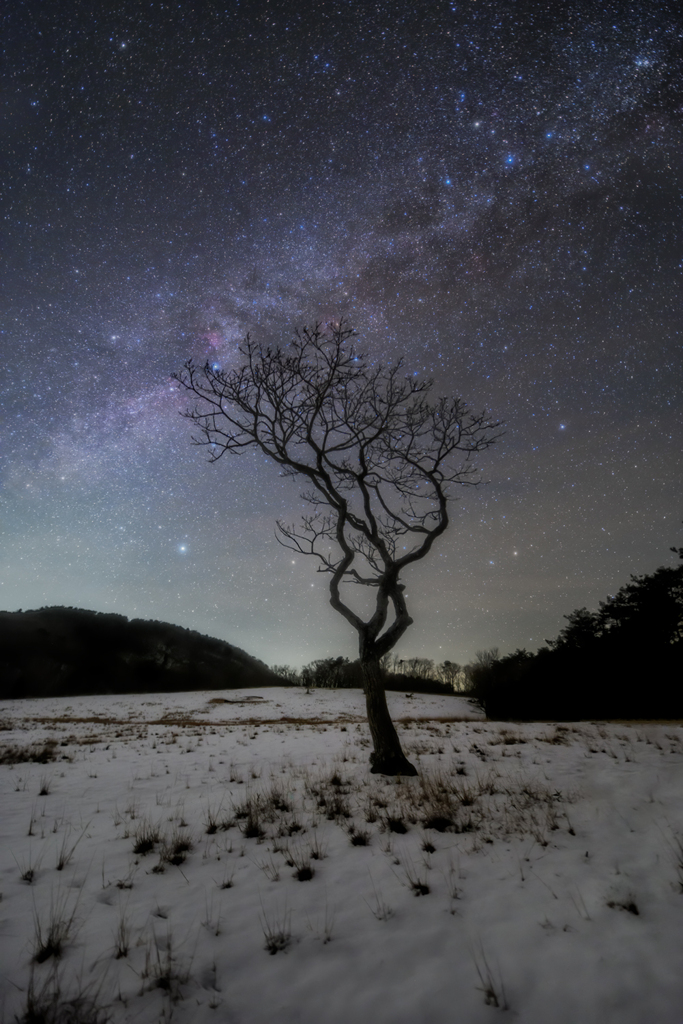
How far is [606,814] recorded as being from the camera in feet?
18.2

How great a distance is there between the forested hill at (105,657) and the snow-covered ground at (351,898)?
5377cm

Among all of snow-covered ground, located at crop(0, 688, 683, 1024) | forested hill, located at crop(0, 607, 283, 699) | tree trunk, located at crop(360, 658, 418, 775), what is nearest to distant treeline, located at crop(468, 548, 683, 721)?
snow-covered ground, located at crop(0, 688, 683, 1024)

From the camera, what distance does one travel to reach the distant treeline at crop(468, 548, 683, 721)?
80.9 feet

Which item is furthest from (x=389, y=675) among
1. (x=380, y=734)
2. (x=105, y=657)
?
(x=380, y=734)

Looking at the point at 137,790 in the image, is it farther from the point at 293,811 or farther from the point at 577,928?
the point at 577,928

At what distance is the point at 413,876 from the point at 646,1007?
2132 millimetres

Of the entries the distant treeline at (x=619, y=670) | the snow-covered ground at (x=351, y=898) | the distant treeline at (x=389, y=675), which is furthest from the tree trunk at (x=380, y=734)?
the distant treeline at (x=389, y=675)

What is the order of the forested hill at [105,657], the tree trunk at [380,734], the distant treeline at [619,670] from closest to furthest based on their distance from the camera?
1. the tree trunk at [380,734]
2. the distant treeline at [619,670]
3. the forested hill at [105,657]

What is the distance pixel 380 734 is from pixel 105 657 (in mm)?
60705

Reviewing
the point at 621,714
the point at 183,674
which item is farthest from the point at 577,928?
the point at 183,674

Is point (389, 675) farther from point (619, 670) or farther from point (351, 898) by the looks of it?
point (351, 898)

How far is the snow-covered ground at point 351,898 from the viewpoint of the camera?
105 inches

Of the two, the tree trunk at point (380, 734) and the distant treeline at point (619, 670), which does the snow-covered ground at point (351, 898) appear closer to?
the tree trunk at point (380, 734)

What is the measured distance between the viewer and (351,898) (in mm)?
3852
